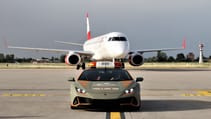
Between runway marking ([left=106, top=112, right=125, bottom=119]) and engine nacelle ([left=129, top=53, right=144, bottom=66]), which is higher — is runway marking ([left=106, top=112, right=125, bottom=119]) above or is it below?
below

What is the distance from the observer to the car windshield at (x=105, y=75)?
1055 centimetres

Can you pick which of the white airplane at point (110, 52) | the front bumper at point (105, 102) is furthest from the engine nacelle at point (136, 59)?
the front bumper at point (105, 102)

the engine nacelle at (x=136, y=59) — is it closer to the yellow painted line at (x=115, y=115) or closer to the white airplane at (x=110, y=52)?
the white airplane at (x=110, y=52)

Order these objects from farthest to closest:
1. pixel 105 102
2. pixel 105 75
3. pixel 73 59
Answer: pixel 73 59
pixel 105 75
pixel 105 102

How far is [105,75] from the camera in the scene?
10.9m

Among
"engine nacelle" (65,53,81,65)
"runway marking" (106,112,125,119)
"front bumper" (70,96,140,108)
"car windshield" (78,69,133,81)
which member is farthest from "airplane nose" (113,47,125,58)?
"runway marking" (106,112,125,119)

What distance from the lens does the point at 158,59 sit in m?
104

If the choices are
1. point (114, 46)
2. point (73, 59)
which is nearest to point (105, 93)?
point (114, 46)

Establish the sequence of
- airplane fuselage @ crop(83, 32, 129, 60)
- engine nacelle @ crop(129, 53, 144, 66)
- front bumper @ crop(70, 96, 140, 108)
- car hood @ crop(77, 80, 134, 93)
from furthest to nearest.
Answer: engine nacelle @ crop(129, 53, 144, 66)
airplane fuselage @ crop(83, 32, 129, 60)
car hood @ crop(77, 80, 134, 93)
front bumper @ crop(70, 96, 140, 108)

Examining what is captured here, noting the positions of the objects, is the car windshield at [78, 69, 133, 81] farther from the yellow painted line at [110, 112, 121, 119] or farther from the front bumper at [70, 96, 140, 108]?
the yellow painted line at [110, 112, 121, 119]

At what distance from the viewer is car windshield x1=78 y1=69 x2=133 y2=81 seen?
34.6 feet

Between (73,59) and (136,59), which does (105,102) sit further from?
(73,59)

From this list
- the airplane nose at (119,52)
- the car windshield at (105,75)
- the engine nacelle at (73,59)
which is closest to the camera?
the car windshield at (105,75)

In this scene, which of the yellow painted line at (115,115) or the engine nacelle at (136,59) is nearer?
the yellow painted line at (115,115)
